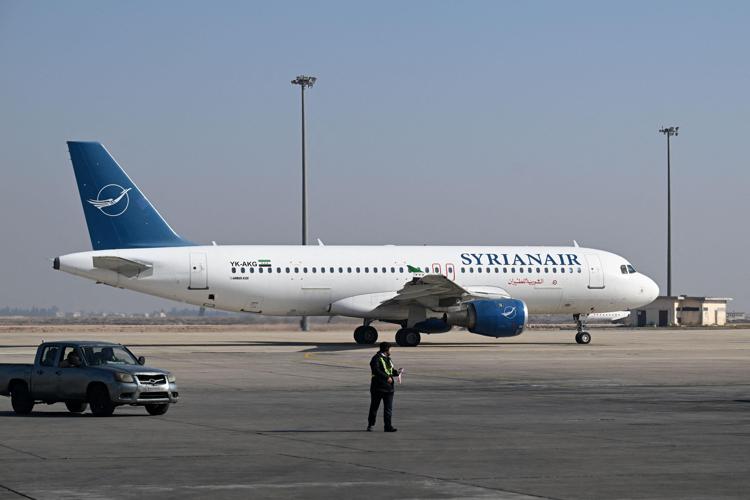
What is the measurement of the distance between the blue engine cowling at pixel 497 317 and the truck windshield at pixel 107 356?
2666 cm

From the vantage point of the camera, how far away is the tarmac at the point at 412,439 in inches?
572

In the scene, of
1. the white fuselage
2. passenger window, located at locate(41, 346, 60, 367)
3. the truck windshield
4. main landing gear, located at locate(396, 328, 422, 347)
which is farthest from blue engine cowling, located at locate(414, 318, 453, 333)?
passenger window, located at locate(41, 346, 60, 367)

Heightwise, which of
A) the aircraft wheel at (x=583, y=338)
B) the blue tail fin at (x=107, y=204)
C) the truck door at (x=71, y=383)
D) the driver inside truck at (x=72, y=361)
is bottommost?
the aircraft wheel at (x=583, y=338)

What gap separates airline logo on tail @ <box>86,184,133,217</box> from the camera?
164ft

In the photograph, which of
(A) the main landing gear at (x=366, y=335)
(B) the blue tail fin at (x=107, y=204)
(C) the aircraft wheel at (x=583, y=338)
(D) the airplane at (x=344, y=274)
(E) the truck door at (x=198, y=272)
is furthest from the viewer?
(C) the aircraft wheel at (x=583, y=338)

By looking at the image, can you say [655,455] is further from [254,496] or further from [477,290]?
[477,290]

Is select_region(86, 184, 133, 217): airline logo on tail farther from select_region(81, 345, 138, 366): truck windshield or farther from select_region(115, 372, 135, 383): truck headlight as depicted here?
select_region(115, 372, 135, 383): truck headlight

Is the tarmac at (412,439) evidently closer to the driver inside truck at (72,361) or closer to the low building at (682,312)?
the driver inside truck at (72,361)

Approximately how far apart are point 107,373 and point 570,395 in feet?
36.5

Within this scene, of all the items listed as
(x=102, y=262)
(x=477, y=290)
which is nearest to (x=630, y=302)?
(x=477, y=290)

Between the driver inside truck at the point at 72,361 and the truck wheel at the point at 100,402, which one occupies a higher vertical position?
the driver inside truck at the point at 72,361

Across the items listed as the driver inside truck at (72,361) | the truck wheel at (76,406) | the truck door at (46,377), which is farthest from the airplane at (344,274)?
the driver inside truck at (72,361)

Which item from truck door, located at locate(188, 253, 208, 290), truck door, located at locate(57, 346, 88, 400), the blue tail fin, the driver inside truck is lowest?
truck door, located at locate(57, 346, 88, 400)

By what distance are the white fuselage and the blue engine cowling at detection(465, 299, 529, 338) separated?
402 centimetres
